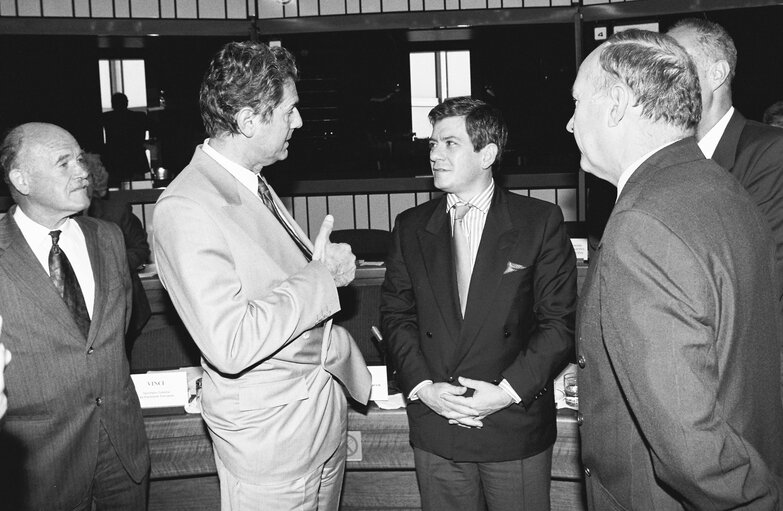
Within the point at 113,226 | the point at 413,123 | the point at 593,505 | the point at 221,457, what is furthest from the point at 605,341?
the point at 413,123

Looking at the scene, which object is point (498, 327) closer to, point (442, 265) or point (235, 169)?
point (442, 265)

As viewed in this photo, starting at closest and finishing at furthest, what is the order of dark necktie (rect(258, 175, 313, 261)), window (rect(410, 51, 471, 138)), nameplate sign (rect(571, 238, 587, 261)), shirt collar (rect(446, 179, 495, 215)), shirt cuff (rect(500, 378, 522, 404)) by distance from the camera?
dark necktie (rect(258, 175, 313, 261)) → shirt cuff (rect(500, 378, 522, 404)) → shirt collar (rect(446, 179, 495, 215)) → nameplate sign (rect(571, 238, 587, 261)) → window (rect(410, 51, 471, 138))

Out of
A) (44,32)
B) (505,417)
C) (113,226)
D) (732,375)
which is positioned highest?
(44,32)

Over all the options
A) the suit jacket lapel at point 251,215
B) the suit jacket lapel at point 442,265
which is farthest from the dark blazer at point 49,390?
the suit jacket lapel at point 442,265

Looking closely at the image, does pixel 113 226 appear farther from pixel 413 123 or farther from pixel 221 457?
pixel 413 123

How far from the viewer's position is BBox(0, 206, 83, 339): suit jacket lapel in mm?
2068

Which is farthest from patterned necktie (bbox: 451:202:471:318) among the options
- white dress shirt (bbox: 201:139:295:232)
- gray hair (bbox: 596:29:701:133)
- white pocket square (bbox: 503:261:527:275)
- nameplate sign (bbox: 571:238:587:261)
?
nameplate sign (bbox: 571:238:587:261)

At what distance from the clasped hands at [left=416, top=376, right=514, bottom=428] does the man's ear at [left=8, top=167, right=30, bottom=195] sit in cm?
132

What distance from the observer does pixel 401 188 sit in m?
6.93

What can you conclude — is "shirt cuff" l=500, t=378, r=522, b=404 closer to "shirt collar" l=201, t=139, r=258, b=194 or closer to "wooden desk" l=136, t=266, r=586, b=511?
"wooden desk" l=136, t=266, r=586, b=511

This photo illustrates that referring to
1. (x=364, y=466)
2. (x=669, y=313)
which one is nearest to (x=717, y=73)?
(x=669, y=313)

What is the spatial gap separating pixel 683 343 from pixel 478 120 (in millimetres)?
1352

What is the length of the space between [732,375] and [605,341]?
9.5 inches

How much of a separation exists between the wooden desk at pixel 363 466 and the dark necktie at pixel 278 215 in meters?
0.73
